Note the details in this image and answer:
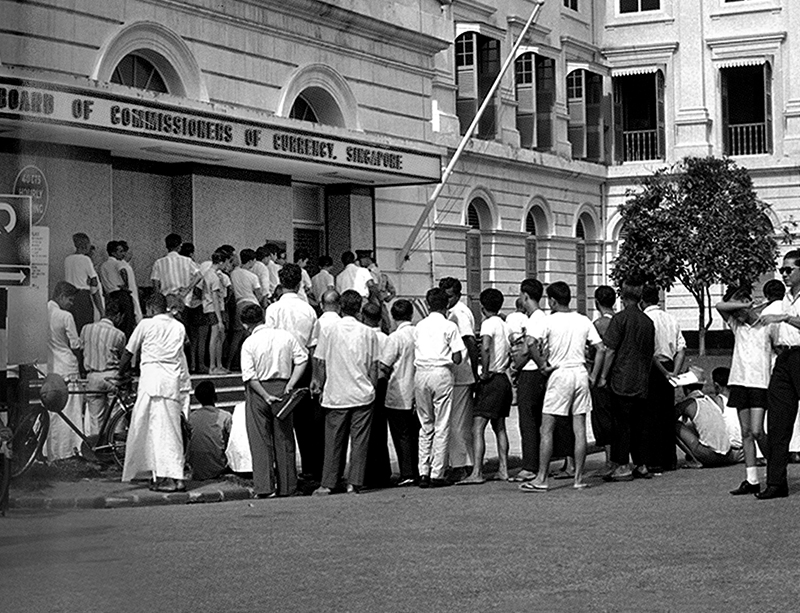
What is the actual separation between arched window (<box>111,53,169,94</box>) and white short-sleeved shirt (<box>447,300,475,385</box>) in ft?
24.1

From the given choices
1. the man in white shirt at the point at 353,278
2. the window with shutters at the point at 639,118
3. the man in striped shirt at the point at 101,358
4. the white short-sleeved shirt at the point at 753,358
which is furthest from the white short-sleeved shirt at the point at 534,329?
the window with shutters at the point at 639,118

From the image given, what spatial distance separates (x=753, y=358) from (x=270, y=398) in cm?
399

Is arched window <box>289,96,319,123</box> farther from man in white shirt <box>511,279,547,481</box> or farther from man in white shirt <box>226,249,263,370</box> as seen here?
man in white shirt <box>511,279,547,481</box>

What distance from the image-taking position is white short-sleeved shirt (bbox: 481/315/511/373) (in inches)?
488

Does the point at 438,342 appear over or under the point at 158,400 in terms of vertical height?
over

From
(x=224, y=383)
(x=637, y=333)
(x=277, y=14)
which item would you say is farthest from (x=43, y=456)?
(x=277, y=14)

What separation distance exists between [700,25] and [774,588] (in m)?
34.9

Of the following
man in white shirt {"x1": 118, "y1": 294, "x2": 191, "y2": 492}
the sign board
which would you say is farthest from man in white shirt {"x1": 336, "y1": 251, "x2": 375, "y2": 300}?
the sign board

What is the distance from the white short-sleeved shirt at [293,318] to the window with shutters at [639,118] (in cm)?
2866

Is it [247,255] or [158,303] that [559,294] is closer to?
[158,303]

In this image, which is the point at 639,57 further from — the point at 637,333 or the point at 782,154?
the point at 637,333

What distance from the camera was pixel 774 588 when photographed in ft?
21.3

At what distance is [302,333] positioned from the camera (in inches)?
480

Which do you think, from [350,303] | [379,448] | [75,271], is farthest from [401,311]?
[75,271]
